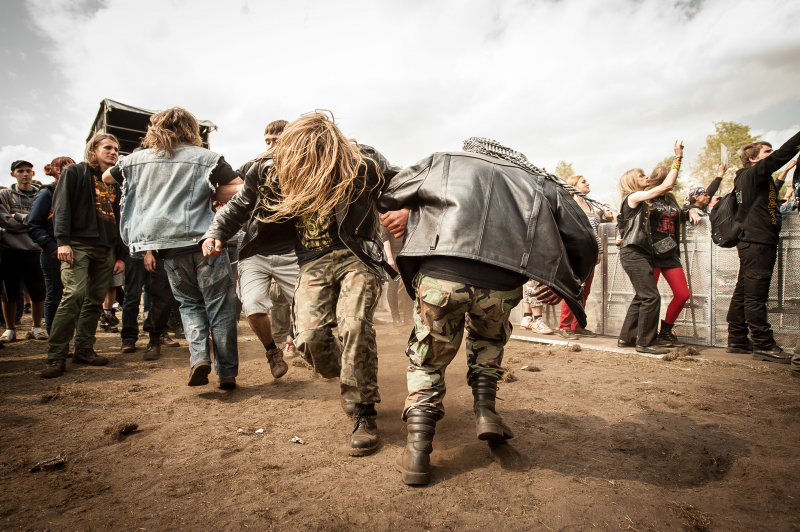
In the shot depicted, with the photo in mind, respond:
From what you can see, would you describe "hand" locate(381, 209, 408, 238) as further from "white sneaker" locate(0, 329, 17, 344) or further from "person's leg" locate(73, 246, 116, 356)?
"white sneaker" locate(0, 329, 17, 344)

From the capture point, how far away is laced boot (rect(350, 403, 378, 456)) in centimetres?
257

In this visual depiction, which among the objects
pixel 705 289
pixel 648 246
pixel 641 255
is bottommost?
pixel 705 289

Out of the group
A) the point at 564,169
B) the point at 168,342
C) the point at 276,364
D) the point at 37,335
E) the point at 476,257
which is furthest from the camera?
the point at 564,169

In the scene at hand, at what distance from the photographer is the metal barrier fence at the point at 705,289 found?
5.49 m

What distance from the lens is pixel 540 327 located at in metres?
7.08

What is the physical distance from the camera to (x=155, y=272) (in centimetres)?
543

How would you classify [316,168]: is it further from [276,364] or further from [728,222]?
[728,222]

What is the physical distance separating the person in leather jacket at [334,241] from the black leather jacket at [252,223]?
0.03 m

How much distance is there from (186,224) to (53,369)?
83.8 inches

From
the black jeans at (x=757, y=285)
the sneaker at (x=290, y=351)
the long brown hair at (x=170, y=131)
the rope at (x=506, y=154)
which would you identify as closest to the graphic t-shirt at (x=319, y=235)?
the rope at (x=506, y=154)

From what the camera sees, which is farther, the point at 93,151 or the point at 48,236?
the point at 48,236

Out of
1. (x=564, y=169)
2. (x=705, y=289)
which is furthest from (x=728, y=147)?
(x=705, y=289)

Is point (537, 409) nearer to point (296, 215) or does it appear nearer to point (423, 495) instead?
point (423, 495)

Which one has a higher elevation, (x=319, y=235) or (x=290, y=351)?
(x=319, y=235)
